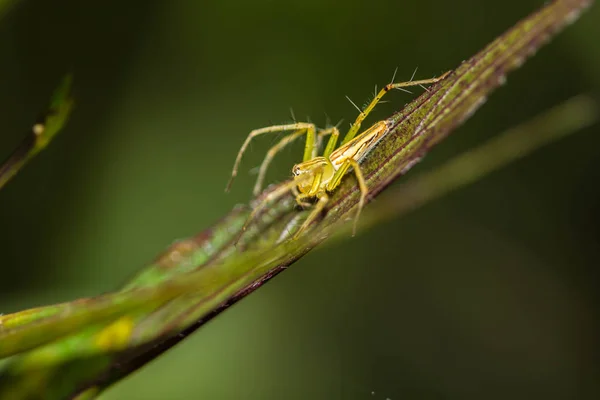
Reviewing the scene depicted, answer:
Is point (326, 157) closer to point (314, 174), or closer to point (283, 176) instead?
point (314, 174)

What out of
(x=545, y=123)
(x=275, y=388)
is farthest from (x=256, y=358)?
(x=545, y=123)

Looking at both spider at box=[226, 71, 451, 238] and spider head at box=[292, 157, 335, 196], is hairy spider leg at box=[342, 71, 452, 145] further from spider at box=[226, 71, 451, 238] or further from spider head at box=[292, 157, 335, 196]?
spider head at box=[292, 157, 335, 196]

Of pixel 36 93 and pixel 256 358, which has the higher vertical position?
pixel 36 93

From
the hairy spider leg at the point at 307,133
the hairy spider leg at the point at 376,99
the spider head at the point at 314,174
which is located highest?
the hairy spider leg at the point at 307,133

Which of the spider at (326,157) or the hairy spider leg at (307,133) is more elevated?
the hairy spider leg at (307,133)

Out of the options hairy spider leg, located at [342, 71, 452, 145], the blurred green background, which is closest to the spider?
hairy spider leg, located at [342, 71, 452, 145]

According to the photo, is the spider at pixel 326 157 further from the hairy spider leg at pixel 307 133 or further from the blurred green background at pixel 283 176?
the blurred green background at pixel 283 176

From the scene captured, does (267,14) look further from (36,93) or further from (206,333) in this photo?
(206,333)

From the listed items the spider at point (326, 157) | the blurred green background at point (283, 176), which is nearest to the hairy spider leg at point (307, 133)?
the spider at point (326, 157)

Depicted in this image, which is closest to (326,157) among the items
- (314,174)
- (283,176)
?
(314,174)
